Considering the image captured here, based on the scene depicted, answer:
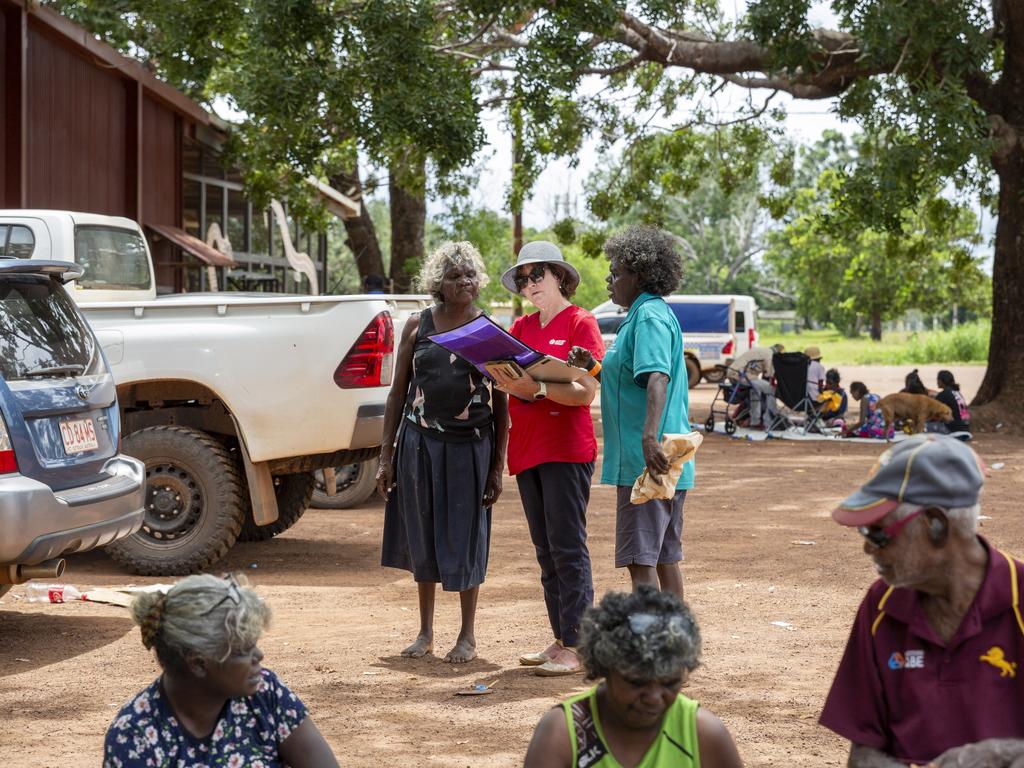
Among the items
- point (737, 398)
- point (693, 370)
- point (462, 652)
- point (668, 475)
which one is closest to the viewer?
point (668, 475)

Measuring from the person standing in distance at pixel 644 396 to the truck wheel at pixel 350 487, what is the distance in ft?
18.6

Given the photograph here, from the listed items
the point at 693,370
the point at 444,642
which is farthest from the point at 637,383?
the point at 693,370

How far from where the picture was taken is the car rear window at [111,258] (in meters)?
8.92

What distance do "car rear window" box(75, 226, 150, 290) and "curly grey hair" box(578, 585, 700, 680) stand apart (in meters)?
6.56

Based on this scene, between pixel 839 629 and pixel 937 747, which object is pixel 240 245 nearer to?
pixel 839 629

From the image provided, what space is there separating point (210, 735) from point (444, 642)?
3.62 m

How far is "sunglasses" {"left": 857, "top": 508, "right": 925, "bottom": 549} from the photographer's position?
256 cm

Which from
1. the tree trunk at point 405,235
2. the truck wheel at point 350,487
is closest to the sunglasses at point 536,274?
the truck wheel at point 350,487

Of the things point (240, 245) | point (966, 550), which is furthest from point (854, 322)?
point (966, 550)

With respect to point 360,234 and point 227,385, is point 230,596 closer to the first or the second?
point 227,385

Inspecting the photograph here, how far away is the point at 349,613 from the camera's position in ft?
24.0

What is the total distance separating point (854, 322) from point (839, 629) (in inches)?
2761

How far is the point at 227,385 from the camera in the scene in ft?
26.2

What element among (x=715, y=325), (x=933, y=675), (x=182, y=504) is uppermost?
(x=715, y=325)
